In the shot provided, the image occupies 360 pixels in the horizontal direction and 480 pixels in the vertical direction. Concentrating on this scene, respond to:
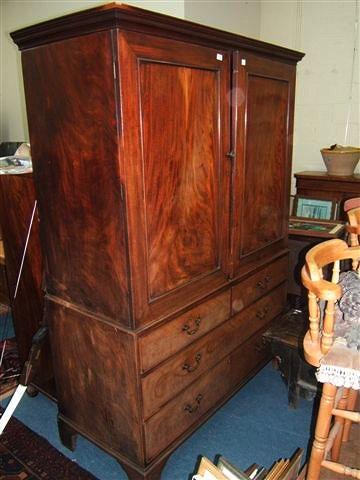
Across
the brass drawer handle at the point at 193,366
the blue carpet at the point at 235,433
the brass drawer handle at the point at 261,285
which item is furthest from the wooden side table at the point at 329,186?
the brass drawer handle at the point at 193,366

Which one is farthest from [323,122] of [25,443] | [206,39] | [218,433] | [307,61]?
[25,443]

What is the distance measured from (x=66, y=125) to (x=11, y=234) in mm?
829

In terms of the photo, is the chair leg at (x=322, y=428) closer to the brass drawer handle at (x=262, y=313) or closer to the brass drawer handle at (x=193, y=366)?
the brass drawer handle at (x=193, y=366)

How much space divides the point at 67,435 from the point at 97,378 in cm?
47

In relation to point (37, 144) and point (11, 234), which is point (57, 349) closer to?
point (11, 234)

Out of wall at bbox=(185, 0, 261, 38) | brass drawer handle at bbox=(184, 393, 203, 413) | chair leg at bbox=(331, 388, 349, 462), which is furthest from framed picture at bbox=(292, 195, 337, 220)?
brass drawer handle at bbox=(184, 393, 203, 413)

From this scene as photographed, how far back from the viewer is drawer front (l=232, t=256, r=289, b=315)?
1889mm

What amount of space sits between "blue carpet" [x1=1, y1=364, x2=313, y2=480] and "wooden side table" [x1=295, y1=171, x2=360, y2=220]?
142 centimetres

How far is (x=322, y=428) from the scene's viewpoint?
1309 millimetres

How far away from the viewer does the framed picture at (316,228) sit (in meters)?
2.32

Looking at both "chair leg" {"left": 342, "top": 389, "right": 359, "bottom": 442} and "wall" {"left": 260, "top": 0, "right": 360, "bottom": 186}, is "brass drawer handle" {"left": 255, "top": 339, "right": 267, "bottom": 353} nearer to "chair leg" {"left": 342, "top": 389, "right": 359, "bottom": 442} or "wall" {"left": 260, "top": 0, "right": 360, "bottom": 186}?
"chair leg" {"left": 342, "top": 389, "right": 359, "bottom": 442}

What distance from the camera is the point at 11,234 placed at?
6.35 feet

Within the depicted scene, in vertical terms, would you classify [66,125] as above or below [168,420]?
above

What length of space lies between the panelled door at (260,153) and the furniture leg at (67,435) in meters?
1.02
